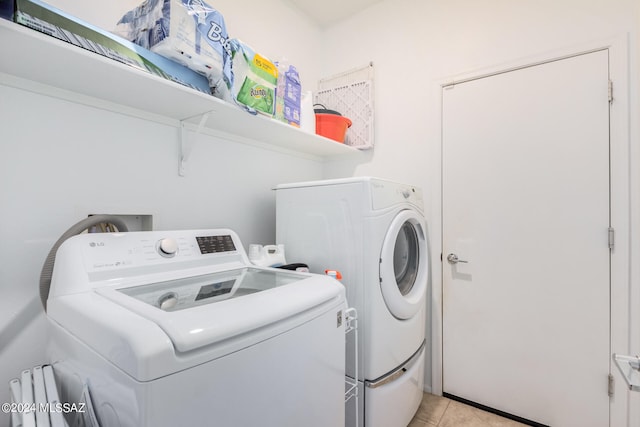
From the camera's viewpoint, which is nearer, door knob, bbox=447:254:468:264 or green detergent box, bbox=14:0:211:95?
green detergent box, bbox=14:0:211:95

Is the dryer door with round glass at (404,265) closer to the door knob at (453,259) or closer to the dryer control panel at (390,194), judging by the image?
the dryer control panel at (390,194)

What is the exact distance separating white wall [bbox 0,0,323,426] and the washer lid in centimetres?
53

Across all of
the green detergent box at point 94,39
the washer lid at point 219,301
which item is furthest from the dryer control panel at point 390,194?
the green detergent box at point 94,39

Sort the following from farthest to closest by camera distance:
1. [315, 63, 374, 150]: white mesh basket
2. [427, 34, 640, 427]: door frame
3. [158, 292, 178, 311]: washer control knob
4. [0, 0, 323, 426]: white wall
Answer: [315, 63, 374, 150]: white mesh basket → [427, 34, 640, 427]: door frame → [0, 0, 323, 426]: white wall → [158, 292, 178, 311]: washer control knob

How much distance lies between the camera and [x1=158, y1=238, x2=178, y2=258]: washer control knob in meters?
1.18

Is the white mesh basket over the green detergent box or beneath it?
over

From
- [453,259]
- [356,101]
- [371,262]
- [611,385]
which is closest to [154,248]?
[371,262]

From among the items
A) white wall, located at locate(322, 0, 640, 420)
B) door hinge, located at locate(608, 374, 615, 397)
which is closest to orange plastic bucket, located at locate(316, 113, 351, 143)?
white wall, located at locate(322, 0, 640, 420)

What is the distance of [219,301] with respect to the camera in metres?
0.85

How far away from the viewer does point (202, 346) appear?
2.10 ft

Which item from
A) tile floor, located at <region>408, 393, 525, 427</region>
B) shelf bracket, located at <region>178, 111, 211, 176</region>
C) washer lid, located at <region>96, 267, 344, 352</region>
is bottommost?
tile floor, located at <region>408, 393, 525, 427</region>

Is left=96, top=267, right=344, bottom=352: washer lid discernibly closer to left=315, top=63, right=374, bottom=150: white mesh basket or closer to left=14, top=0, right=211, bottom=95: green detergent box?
left=14, top=0, right=211, bottom=95: green detergent box

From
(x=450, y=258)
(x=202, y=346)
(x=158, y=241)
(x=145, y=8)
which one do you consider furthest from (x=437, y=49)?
(x=202, y=346)

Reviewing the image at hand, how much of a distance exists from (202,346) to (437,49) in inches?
94.0
